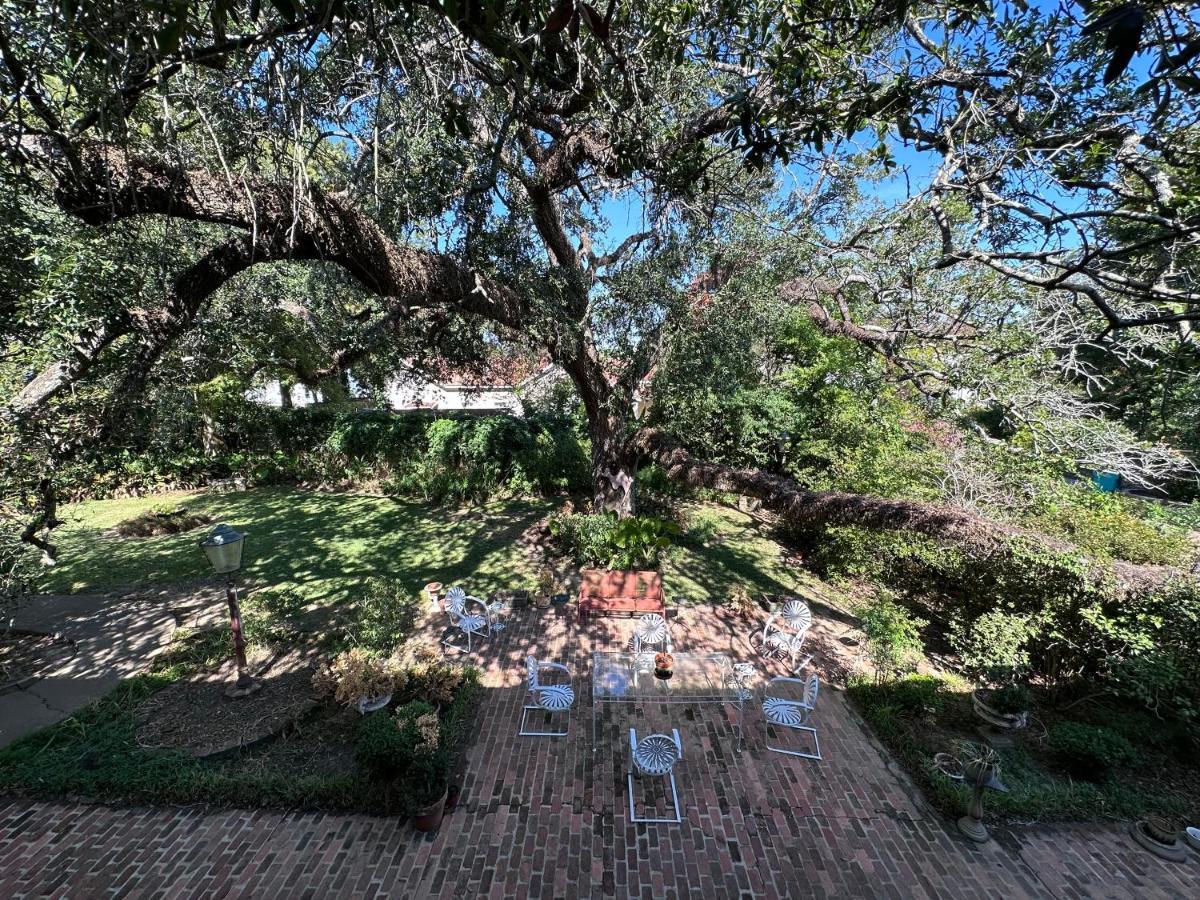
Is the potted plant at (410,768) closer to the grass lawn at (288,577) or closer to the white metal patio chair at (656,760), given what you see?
the grass lawn at (288,577)

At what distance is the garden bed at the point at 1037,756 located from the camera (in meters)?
4.51

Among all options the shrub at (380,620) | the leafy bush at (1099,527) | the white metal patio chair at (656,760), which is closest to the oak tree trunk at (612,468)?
the shrub at (380,620)

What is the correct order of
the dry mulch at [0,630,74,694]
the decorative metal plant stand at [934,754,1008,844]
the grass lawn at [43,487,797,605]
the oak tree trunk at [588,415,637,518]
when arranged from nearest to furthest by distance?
the decorative metal plant stand at [934,754,1008,844]
the dry mulch at [0,630,74,694]
the grass lawn at [43,487,797,605]
the oak tree trunk at [588,415,637,518]

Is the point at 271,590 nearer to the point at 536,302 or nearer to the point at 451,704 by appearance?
the point at 451,704

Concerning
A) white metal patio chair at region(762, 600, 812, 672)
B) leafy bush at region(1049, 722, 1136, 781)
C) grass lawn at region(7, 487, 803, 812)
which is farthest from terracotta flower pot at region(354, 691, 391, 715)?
leafy bush at region(1049, 722, 1136, 781)

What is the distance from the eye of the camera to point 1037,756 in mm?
5215

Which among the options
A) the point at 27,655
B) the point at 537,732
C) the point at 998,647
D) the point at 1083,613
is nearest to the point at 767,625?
the point at 998,647

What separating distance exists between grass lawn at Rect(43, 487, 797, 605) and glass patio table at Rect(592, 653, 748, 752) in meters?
2.60

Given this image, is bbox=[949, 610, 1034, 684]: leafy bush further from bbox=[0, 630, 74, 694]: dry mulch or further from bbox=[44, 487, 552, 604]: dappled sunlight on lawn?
bbox=[0, 630, 74, 694]: dry mulch

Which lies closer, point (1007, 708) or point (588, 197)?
point (1007, 708)

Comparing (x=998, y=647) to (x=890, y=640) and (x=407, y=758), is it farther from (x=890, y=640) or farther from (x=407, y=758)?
(x=407, y=758)

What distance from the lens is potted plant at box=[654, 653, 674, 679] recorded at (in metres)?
5.38

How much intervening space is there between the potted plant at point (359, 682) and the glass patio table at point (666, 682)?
8.00ft

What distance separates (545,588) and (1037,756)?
22.4 ft
